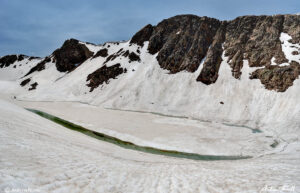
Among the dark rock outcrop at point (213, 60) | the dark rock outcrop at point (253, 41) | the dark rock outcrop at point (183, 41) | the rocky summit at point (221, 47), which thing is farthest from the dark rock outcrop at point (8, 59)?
the dark rock outcrop at point (253, 41)

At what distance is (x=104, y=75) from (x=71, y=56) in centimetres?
4465

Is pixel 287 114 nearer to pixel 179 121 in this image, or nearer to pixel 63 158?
pixel 179 121

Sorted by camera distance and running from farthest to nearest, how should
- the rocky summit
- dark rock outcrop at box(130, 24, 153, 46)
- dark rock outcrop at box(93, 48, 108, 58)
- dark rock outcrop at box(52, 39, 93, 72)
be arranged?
1. dark rock outcrop at box(52, 39, 93, 72)
2. dark rock outcrop at box(93, 48, 108, 58)
3. dark rock outcrop at box(130, 24, 153, 46)
4. the rocky summit

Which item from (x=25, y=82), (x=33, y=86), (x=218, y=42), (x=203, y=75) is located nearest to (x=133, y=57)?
(x=203, y=75)

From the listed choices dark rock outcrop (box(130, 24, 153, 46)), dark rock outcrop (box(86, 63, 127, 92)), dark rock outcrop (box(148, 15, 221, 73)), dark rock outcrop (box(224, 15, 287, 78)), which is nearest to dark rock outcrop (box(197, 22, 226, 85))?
dark rock outcrop (box(224, 15, 287, 78))

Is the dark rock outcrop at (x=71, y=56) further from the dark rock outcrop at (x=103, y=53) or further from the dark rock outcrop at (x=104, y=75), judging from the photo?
the dark rock outcrop at (x=104, y=75)

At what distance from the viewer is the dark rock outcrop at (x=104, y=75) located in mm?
80000

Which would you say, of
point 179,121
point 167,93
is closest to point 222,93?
point 167,93

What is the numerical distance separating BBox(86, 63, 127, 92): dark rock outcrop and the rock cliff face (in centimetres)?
1833

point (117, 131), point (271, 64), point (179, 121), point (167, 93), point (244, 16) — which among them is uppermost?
point (244, 16)

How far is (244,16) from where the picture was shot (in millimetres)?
79312

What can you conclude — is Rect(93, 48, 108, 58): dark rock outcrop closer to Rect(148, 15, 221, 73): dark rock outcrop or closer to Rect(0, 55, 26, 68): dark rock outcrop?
Rect(148, 15, 221, 73): dark rock outcrop

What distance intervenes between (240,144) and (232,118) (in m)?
21.6

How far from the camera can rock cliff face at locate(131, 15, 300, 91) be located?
67.2 metres
